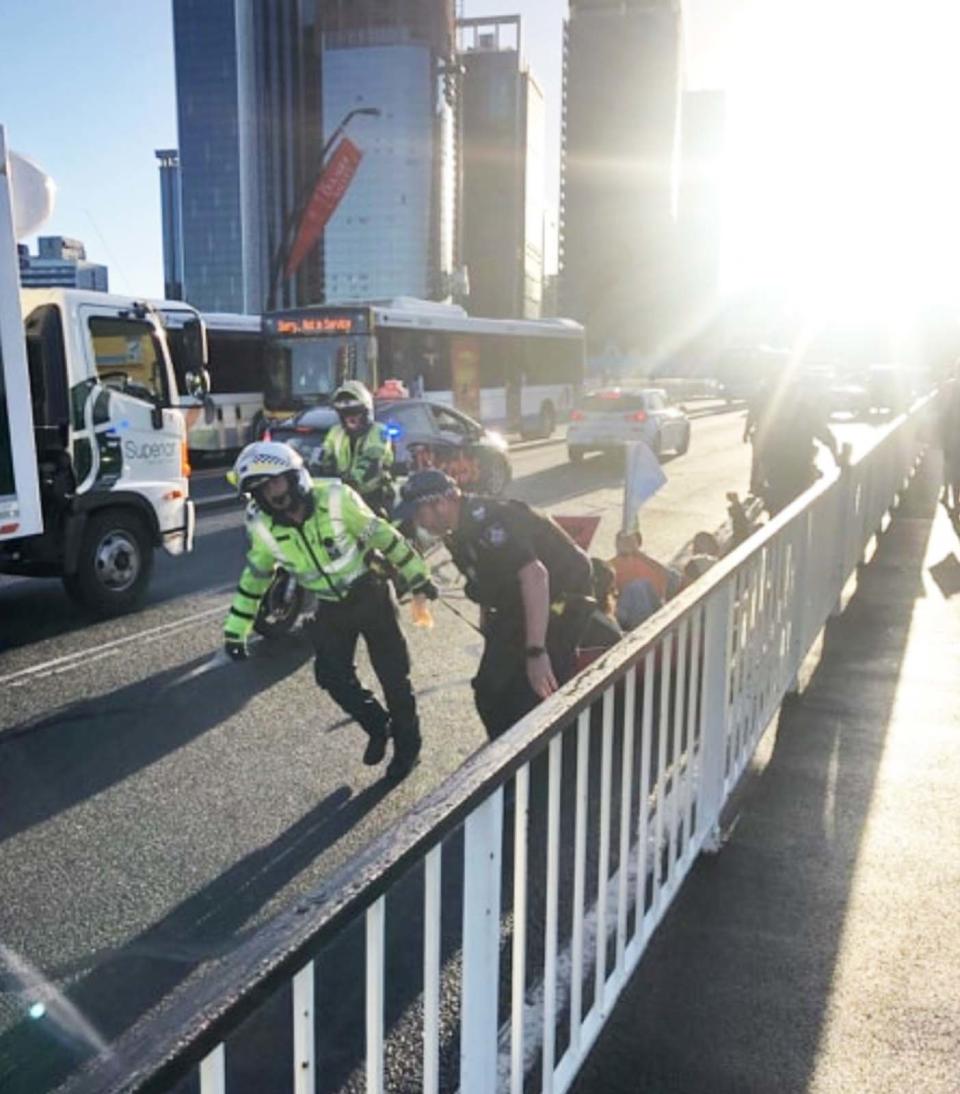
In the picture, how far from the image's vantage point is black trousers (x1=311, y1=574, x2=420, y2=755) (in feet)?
18.9

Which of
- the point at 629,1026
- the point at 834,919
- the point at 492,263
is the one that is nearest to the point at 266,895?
the point at 629,1026

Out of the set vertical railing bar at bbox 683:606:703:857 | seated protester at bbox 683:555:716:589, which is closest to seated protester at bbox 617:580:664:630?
seated protester at bbox 683:555:716:589

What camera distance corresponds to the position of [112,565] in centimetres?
972

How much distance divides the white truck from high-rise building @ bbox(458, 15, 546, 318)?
12622cm

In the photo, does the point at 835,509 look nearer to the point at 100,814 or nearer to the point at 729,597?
the point at 729,597

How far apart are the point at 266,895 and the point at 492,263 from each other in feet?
478

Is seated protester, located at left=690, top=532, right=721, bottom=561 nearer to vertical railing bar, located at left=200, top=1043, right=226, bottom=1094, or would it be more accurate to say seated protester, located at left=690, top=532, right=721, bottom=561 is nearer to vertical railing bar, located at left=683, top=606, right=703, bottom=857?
vertical railing bar, located at left=683, top=606, right=703, bottom=857

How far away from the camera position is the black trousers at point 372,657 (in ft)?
18.9

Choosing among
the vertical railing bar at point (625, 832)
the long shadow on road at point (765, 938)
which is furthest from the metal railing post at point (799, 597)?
the vertical railing bar at point (625, 832)

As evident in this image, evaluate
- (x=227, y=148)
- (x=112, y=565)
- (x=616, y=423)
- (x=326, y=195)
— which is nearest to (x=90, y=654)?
(x=112, y=565)

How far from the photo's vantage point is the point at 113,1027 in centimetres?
352

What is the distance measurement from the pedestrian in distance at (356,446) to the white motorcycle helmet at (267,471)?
3.85 meters

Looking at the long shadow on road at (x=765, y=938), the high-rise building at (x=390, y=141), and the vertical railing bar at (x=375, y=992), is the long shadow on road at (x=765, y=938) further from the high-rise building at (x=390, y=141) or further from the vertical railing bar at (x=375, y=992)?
the high-rise building at (x=390, y=141)

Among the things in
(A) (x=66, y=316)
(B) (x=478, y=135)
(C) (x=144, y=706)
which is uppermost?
(B) (x=478, y=135)
